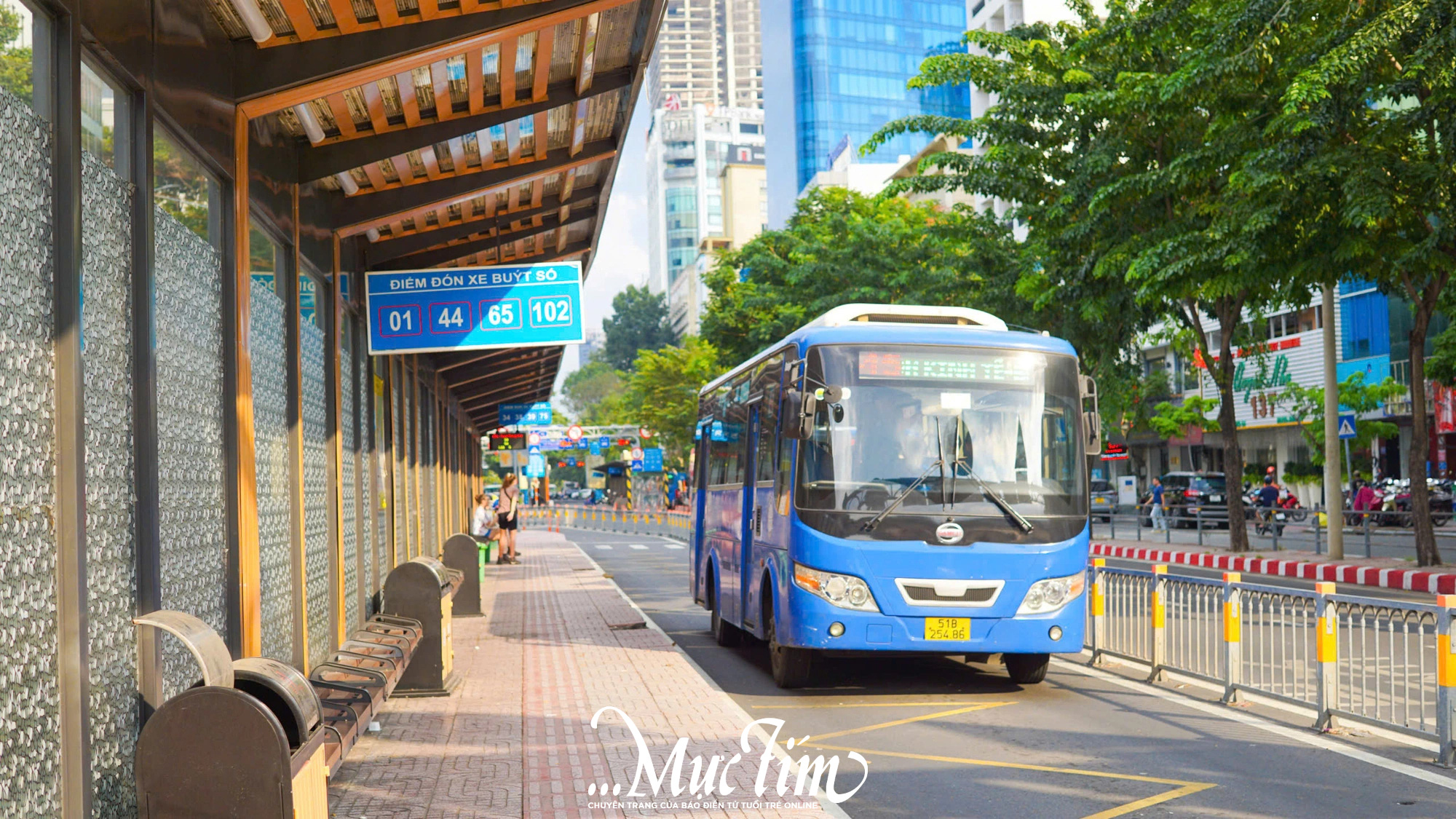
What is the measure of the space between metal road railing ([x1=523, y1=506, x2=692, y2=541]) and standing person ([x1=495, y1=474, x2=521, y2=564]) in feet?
32.4

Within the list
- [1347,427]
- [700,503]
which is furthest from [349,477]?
[1347,427]

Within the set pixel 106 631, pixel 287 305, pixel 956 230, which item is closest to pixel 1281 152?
pixel 956 230

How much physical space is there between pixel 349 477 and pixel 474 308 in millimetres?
1981

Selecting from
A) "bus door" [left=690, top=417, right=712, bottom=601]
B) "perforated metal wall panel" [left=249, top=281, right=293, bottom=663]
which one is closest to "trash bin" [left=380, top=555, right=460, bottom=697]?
"perforated metal wall panel" [left=249, top=281, right=293, bottom=663]

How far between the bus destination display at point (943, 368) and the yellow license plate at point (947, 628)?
190 cm

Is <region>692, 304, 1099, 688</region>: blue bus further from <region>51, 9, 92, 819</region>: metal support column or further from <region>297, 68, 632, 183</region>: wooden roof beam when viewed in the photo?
<region>51, 9, 92, 819</region>: metal support column

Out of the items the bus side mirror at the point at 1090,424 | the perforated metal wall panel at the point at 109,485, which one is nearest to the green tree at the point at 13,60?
the perforated metal wall panel at the point at 109,485

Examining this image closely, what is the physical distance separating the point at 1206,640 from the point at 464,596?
32.4ft

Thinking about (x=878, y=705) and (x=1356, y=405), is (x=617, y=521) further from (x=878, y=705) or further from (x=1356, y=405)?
(x=878, y=705)

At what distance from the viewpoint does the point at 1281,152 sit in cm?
1712

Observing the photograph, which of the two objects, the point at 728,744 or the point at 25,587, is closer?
the point at 25,587

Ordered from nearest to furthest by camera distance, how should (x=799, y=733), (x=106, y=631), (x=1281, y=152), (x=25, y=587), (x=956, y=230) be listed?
(x=25, y=587)
(x=106, y=631)
(x=799, y=733)
(x=1281, y=152)
(x=956, y=230)

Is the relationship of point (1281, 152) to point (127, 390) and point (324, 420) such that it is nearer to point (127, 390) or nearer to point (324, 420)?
point (324, 420)

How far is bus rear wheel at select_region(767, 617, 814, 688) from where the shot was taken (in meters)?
11.5
